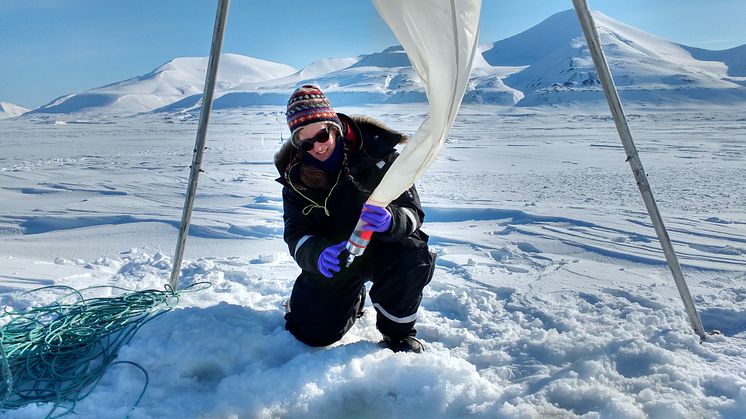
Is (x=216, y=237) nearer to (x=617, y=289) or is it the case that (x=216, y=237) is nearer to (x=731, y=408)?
(x=617, y=289)

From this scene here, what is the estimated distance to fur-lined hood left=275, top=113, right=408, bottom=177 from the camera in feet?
6.15

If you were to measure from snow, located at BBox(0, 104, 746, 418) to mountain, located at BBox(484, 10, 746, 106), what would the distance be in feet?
6.25

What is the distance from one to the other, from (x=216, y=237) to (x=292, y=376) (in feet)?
8.27

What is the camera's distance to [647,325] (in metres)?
2.07

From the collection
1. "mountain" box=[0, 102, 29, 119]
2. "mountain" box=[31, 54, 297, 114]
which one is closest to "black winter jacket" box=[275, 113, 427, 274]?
"mountain" box=[31, 54, 297, 114]

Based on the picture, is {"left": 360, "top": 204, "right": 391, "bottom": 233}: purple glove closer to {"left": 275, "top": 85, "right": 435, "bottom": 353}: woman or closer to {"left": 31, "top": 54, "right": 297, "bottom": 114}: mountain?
{"left": 275, "top": 85, "right": 435, "bottom": 353}: woman

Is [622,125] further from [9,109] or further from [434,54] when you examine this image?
[9,109]

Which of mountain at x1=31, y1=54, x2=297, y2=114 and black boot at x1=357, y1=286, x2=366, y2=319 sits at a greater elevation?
mountain at x1=31, y1=54, x2=297, y2=114

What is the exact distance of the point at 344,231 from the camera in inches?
74.5

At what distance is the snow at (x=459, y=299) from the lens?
1597 millimetres

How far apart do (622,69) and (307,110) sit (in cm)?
4644

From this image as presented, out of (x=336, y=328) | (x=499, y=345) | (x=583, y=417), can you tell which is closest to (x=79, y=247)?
(x=336, y=328)

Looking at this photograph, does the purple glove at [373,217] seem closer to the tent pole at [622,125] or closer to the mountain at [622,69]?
the tent pole at [622,125]

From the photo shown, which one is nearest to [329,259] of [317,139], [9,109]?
[317,139]
